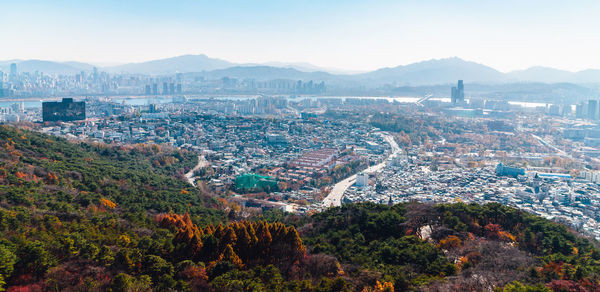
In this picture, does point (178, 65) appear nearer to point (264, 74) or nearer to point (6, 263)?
point (264, 74)

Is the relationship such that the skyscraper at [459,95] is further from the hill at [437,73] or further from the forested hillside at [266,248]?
the forested hillside at [266,248]

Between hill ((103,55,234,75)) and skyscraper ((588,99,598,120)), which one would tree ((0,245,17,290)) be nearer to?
skyscraper ((588,99,598,120))

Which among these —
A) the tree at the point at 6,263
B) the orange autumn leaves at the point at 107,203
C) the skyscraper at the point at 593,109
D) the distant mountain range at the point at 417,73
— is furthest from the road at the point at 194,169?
the distant mountain range at the point at 417,73

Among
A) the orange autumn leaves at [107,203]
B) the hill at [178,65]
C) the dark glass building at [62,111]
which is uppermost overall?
the hill at [178,65]

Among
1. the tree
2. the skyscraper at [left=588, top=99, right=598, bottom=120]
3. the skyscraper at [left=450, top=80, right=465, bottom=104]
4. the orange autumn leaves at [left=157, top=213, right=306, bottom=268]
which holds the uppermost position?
the skyscraper at [left=450, top=80, right=465, bottom=104]

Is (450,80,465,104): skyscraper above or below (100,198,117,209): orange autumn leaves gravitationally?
above

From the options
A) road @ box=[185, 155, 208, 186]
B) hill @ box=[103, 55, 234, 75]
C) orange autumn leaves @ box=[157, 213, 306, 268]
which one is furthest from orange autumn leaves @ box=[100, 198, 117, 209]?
hill @ box=[103, 55, 234, 75]

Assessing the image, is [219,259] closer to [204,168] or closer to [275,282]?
[275,282]
